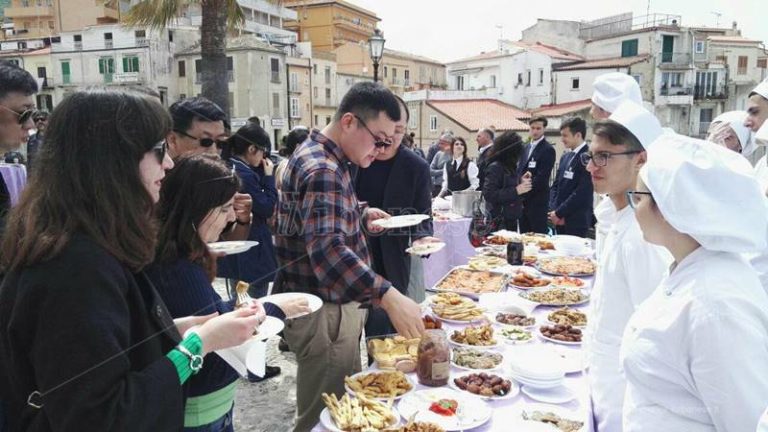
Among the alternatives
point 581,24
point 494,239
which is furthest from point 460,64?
point 494,239

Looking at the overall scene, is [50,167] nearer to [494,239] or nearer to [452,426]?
[452,426]

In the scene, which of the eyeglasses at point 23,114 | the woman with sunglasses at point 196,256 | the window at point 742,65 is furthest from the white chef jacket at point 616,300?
the window at point 742,65

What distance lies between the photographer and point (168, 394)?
1.25 m

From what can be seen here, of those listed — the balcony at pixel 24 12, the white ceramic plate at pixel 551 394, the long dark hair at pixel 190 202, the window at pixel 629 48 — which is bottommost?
the white ceramic plate at pixel 551 394

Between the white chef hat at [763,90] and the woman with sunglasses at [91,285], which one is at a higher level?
the white chef hat at [763,90]

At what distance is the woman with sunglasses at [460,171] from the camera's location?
7.92 metres

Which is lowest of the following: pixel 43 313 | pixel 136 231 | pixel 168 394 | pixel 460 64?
pixel 168 394

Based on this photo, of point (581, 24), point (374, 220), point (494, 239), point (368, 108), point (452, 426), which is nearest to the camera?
point (452, 426)

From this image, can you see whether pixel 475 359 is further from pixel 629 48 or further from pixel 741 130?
pixel 629 48

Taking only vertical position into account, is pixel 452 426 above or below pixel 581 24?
below

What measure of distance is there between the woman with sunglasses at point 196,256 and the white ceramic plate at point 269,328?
0.54 ft

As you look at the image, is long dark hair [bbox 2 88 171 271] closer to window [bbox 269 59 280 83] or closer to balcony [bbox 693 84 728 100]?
window [bbox 269 59 280 83]

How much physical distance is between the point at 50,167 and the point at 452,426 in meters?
1.40

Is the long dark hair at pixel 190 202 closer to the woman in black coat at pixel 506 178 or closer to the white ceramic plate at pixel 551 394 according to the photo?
the white ceramic plate at pixel 551 394
